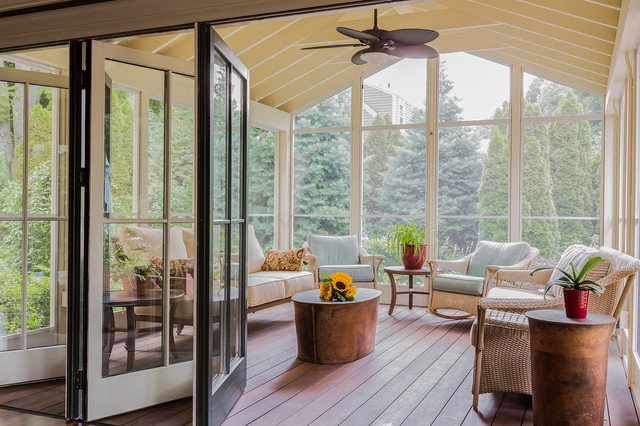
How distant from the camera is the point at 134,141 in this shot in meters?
3.14

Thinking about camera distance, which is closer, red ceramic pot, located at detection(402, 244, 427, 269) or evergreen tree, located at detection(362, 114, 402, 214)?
red ceramic pot, located at detection(402, 244, 427, 269)

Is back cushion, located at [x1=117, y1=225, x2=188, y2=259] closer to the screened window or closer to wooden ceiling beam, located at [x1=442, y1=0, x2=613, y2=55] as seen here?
wooden ceiling beam, located at [x1=442, y1=0, x2=613, y2=55]


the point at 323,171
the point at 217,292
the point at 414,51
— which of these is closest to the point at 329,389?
the point at 217,292

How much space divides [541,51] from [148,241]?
4.75 metres

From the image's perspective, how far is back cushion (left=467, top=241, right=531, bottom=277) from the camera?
5.71 meters

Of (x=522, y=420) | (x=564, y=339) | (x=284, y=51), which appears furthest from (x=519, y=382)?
(x=284, y=51)

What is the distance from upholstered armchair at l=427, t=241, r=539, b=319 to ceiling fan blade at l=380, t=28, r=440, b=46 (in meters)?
2.33

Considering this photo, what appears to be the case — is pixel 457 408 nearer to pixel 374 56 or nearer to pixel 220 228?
pixel 220 228

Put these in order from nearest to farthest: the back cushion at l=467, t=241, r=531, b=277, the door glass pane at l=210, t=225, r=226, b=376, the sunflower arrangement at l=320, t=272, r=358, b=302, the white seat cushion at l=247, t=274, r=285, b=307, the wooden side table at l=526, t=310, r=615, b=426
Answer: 1. the wooden side table at l=526, t=310, r=615, b=426
2. the door glass pane at l=210, t=225, r=226, b=376
3. the sunflower arrangement at l=320, t=272, r=358, b=302
4. the white seat cushion at l=247, t=274, r=285, b=307
5. the back cushion at l=467, t=241, r=531, b=277

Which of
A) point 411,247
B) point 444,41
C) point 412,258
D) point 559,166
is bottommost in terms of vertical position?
point 412,258

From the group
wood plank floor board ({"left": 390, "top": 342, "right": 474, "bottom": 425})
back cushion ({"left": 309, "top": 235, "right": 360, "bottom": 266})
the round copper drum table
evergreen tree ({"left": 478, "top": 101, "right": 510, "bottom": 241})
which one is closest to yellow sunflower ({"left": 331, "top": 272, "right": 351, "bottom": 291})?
the round copper drum table

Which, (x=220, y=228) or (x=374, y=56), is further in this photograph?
(x=374, y=56)

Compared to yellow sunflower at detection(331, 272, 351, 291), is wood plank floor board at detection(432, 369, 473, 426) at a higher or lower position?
lower

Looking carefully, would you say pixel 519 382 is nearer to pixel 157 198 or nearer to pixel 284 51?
pixel 157 198
